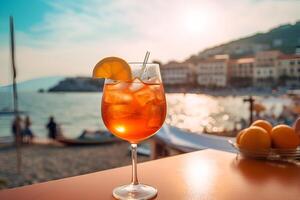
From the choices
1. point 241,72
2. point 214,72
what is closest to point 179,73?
point 214,72

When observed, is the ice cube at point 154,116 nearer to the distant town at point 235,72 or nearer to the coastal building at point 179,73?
the coastal building at point 179,73

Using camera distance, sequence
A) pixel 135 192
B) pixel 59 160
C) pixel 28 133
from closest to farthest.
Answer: pixel 135 192, pixel 59 160, pixel 28 133

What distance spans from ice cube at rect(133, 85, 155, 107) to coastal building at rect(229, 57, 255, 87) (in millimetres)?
1933

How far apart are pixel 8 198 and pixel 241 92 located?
2.13 m

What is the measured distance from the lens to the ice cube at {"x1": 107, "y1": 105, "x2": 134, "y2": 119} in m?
0.53

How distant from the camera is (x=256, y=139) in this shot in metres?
0.76

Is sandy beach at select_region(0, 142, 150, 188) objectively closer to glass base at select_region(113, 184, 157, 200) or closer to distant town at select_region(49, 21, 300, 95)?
distant town at select_region(49, 21, 300, 95)

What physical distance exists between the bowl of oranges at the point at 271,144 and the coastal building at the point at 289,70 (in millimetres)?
1122

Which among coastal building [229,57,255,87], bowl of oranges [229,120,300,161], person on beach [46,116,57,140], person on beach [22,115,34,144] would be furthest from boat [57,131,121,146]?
bowl of oranges [229,120,300,161]

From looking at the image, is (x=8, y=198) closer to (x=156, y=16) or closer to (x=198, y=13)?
(x=198, y=13)

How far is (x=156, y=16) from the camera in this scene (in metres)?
4.13

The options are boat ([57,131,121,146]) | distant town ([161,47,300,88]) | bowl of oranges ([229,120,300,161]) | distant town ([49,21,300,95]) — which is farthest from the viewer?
boat ([57,131,121,146])

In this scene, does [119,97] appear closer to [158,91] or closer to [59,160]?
[158,91]

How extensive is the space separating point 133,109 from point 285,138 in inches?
16.3
